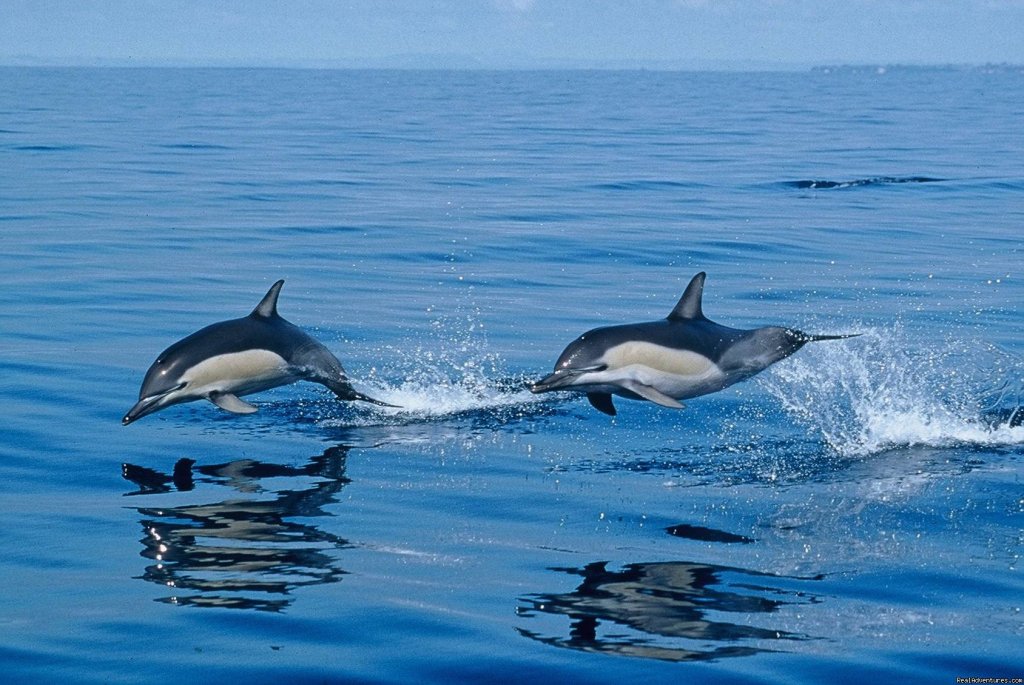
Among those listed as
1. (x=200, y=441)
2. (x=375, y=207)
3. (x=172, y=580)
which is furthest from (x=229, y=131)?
(x=172, y=580)

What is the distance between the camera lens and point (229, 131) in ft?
155

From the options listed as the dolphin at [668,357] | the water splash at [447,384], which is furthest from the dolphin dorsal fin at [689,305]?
the water splash at [447,384]

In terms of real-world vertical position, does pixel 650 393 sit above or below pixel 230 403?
above

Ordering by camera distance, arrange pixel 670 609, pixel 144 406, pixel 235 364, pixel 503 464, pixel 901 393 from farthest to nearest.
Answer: pixel 901 393
pixel 503 464
pixel 235 364
pixel 144 406
pixel 670 609

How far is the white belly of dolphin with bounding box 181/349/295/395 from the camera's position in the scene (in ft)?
30.1

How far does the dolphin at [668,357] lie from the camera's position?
351 inches

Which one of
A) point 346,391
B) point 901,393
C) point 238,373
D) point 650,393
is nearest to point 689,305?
point 650,393

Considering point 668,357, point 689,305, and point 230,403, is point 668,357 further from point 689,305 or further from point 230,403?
point 230,403

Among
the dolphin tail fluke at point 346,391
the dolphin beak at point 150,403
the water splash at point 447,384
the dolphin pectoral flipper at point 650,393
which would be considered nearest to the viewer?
the dolphin pectoral flipper at point 650,393

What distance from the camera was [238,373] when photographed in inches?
368

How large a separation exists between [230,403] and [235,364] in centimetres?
25

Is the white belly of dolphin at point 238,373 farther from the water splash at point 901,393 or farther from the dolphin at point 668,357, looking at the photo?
the water splash at point 901,393

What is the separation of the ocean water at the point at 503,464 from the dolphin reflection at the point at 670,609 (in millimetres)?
20

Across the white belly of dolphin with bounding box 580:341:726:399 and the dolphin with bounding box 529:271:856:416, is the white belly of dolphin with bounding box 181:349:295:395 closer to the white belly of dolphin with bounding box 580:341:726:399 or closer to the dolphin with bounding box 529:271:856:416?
the dolphin with bounding box 529:271:856:416
